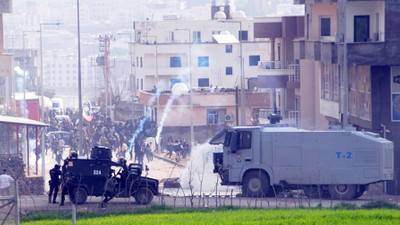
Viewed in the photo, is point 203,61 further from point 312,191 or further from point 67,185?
point 67,185

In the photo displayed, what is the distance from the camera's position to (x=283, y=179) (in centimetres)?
2806

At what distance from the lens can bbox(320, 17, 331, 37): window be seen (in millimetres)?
40094

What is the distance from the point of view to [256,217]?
21.8m

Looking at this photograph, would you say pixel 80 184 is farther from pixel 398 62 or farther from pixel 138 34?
pixel 138 34

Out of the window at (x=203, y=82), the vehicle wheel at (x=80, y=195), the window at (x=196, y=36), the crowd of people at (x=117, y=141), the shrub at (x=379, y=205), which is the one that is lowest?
the crowd of people at (x=117, y=141)

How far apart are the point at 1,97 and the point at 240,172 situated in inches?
1146

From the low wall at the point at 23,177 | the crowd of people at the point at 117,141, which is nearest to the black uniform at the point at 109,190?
the low wall at the point at 23,177

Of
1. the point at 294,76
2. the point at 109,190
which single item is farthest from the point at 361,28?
the point at 109,190

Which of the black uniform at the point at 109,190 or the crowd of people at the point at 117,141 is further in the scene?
the crowd of people at the point at 117,141

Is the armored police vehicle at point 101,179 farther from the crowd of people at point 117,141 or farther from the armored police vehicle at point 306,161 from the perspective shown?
the crowd of people at point 117,141

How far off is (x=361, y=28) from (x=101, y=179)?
12.5m

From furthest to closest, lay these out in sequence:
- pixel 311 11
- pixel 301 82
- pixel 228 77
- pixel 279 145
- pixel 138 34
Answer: pixel 138 34, pixel 228 77, pixel 301 82, pixel 311 11, pixel 279 145

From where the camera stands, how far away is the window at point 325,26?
40.1 meters

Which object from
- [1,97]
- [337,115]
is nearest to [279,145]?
[337,115]
